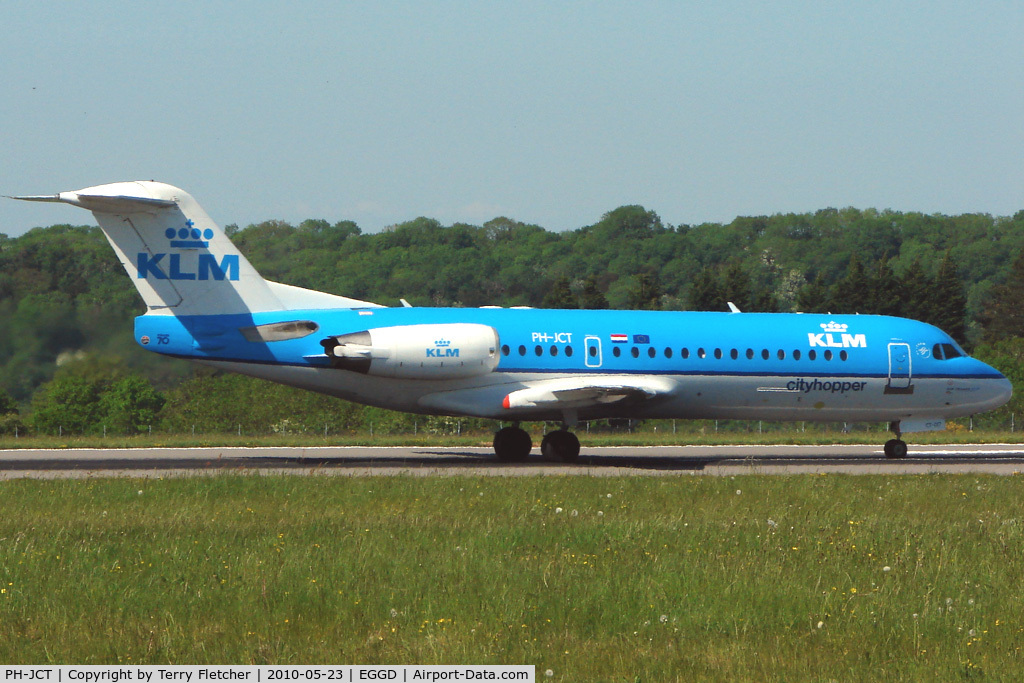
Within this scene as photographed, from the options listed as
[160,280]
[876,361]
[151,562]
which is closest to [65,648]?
[151,562]

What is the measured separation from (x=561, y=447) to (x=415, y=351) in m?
4.55

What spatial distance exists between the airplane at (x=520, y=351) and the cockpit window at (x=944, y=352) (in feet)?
0.14

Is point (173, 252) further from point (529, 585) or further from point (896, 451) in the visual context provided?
point (896, 451)

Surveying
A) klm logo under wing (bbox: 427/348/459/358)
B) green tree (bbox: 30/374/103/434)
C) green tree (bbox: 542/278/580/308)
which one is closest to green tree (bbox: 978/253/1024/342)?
green tree (bbox: 542/278/580/308)

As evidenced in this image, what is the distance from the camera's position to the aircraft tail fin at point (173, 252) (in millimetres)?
25141

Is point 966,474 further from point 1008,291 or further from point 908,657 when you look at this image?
point 1008,291

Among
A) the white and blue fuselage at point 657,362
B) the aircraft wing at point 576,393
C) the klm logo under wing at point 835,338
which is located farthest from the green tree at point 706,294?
Answer: the aircraft wing at point 576,393

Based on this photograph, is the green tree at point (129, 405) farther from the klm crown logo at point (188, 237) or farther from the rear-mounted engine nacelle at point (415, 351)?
the rear-mounted engine nacelle at point (415, 351)

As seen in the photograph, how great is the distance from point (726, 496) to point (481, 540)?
6.41 m

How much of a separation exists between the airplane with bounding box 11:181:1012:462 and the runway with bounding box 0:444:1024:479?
1.29m

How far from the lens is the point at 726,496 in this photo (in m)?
18.3

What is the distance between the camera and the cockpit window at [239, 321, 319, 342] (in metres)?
25.6

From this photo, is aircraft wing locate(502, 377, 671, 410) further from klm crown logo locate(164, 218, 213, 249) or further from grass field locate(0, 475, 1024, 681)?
grass field locate(0, 475, 1024, 681)

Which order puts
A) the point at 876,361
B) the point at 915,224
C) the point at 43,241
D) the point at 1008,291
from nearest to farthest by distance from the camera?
the point at 876,361, the point at 43,241, the point at 1008,291, the point at 915,224
